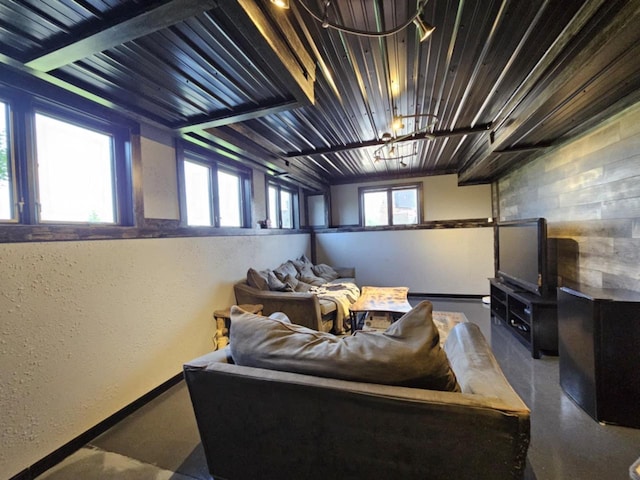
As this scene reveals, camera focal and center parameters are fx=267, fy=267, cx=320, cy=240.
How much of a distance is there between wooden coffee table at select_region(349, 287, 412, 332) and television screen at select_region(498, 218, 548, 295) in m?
1.35

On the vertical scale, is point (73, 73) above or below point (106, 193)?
above

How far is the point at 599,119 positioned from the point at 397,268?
12.2ft

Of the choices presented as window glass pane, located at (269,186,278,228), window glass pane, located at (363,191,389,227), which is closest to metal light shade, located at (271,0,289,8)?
window glass pane, located at (269,186,278,228)

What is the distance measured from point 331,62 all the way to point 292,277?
2.98 meters

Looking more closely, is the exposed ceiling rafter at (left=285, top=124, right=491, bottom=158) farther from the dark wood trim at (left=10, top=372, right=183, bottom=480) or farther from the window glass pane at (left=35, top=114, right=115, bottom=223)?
the dark wood trim at (left=10, top=372, right=183, bottom=480)

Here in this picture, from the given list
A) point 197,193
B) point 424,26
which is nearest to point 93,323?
point 197,193

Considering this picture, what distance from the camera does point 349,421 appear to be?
41.3 inches

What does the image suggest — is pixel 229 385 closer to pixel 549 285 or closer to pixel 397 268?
pixel 549 285

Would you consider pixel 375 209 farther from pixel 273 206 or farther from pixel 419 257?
pixel 273 206

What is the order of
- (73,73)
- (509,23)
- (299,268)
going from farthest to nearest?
(299,268) → (73,73) → (509,23)

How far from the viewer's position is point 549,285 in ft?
10.1

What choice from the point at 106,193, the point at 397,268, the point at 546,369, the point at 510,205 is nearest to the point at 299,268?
the point at 397,268

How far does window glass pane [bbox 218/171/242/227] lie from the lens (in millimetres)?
3490

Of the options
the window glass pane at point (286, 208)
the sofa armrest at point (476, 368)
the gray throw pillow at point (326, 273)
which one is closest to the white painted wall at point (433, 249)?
the gray throw pillow at point (326, 273)
